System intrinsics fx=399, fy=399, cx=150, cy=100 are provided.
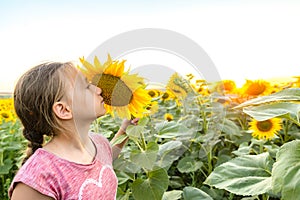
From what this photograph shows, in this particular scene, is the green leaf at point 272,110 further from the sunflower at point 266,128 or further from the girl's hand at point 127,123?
the sunflower at point 266,128

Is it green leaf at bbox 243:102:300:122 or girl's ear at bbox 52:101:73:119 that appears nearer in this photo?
green leaf at bbox 243:102:300:122

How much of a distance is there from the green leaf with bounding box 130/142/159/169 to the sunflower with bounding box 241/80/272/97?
808 millimetres

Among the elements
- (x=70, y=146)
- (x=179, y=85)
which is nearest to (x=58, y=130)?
(x=70, y=146)

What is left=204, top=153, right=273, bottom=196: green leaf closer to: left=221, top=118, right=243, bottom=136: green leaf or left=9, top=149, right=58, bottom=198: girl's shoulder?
left=9, top=149, right=58, bottom=198: girl's shoulder

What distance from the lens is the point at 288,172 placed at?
78cm

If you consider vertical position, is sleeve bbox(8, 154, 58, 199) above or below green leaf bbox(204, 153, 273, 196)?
below

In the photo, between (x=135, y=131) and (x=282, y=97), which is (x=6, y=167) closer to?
(x=135, y=131)

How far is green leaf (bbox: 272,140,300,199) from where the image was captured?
0.75 meters

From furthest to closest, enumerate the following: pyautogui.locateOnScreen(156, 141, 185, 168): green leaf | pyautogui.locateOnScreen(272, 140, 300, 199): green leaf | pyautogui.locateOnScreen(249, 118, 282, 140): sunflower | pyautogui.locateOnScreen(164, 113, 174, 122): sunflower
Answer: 1. pyautogui.locateOnScreen(164, 113, 174, 122): sunflower
2. pyautogui.locateOnScreen(249, 118, 282, 140): sunflower
3. pyautogui.locateOnScreen(156, 141, 185, 168): green leaf
4. pyautogui.locateOnScreen(272, 140, 300, 199): green leaf

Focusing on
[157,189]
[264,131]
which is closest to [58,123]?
[157,189]

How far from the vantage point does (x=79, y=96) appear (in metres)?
1.15

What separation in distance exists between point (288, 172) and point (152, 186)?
27.4 inches

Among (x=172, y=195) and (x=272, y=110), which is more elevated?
(x=272, y=110)

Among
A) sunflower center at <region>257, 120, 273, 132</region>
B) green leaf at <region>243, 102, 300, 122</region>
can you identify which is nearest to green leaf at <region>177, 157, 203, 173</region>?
sunflower center at <region>257, 120, 273, 132</region>
